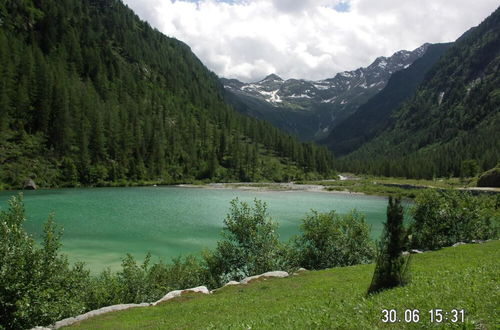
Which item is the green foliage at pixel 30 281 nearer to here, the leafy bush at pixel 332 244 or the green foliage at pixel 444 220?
the leafy bush at pixel 332 244

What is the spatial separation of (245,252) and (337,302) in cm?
2061

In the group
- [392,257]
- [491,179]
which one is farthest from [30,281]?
[491,179]

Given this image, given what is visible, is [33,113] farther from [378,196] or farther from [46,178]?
[378,196]

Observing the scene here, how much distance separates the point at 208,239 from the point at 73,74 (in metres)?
180

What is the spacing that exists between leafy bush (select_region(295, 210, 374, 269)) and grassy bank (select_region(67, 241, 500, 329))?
7130 mm

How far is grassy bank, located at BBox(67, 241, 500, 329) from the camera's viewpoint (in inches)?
464

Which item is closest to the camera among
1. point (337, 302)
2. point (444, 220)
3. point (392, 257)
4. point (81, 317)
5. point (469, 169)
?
point (337, 302)

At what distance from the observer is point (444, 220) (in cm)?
4306

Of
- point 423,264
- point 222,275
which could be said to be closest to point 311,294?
point 423,264

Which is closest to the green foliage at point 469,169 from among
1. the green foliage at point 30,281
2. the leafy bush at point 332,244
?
the leafy bush at point 332,244
